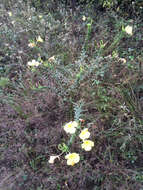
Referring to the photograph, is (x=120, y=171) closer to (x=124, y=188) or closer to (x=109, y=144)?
(x=124, y=188)

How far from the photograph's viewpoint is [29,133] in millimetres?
1939

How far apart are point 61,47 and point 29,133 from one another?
138 cm

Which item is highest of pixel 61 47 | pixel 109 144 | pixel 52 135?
pixel 61 47

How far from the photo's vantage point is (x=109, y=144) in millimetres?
1763

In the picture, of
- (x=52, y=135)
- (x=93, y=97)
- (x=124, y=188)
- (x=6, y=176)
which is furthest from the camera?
(x=93, y=97)

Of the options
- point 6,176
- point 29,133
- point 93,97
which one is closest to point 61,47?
point 93,97

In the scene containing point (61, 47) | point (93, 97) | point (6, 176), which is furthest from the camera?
point (61, 47)

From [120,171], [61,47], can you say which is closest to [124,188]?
[120,171]

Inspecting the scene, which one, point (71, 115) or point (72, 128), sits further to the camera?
point (71, 115)

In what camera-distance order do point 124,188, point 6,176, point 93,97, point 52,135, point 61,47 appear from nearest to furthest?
1. point 124,188
2. point 6,176
3. point 52,135
4. point 93,97
5. point 61,47

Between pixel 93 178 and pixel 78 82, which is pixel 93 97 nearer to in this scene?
pixel 78 82

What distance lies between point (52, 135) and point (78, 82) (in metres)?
0.66

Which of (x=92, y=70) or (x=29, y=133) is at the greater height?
(x=92, y=70)

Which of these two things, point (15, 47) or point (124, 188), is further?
point (15, 47)
